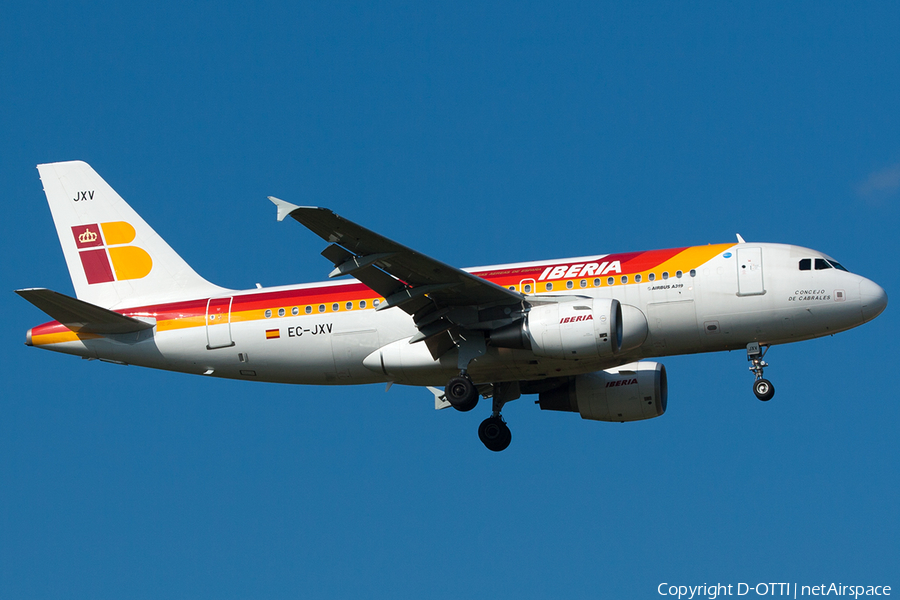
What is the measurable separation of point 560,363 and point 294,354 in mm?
7356

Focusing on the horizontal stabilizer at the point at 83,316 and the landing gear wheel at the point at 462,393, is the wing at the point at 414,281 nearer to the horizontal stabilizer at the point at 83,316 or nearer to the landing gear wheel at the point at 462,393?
the landing gear wheel at the point at 462,393

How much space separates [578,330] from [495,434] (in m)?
5.84

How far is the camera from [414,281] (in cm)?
2612

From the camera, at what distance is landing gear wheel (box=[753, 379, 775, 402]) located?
89.1ft

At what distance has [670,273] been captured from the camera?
27156 millimetres

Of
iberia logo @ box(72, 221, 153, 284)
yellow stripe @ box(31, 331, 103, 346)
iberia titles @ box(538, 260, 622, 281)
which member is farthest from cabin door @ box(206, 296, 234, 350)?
iberia titles @ box(538, 260, 622, 281)

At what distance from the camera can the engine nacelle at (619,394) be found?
30672 mm

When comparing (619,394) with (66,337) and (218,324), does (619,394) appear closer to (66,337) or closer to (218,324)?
(218,324)

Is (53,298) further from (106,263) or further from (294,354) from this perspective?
(294,354)

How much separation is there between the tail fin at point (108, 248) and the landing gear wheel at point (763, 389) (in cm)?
1543

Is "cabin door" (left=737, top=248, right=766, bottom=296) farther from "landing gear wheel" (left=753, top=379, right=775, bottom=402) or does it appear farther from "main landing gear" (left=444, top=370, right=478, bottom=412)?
"main landing gear" (left=444, top=370, right=478, bottom=412)

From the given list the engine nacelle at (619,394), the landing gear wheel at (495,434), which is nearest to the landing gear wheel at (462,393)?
the landing gear wheel at (495,434)

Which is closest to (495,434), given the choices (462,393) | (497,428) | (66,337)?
(497,428)

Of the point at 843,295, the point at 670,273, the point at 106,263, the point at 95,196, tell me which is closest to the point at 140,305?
the point at 106,263
